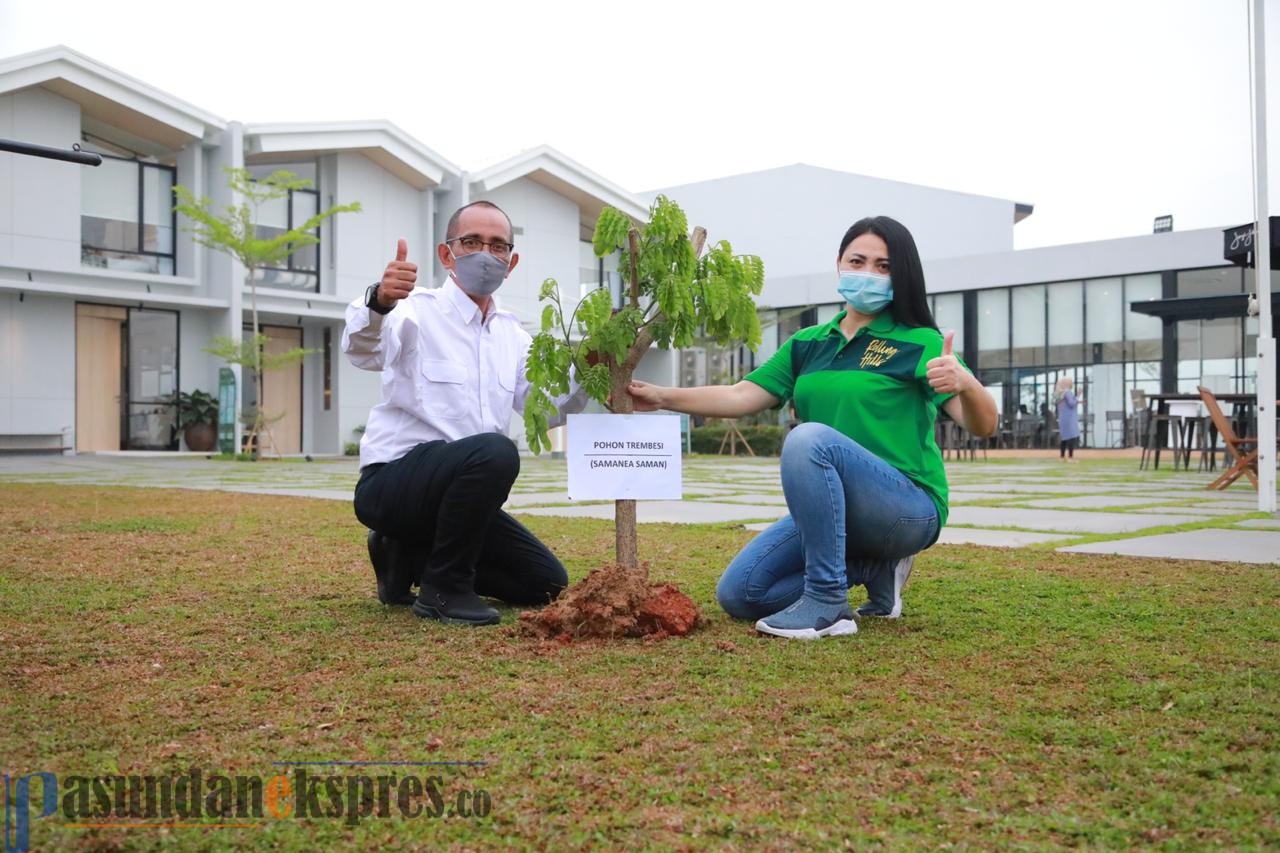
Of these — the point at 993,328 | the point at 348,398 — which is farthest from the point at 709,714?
the point at 993,328

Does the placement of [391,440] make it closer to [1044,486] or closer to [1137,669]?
[1137,669]

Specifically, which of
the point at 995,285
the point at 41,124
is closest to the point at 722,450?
the point at 995,285

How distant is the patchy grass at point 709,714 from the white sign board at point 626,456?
1.53ft

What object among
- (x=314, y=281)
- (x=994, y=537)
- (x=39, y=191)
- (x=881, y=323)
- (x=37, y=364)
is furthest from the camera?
(x=314, y=281)

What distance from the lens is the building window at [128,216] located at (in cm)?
1938

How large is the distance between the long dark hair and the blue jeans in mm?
429

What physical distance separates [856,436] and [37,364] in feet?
63.9

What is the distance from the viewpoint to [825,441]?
2867 millimetres

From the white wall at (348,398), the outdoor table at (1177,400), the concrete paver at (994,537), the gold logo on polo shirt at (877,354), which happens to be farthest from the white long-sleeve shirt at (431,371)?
the white wall at (348,398)

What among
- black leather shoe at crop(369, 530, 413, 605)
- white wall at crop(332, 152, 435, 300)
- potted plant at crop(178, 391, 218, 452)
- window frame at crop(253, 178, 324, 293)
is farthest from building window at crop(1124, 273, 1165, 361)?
black leather shoe at crop(369, 530, 413, 605)

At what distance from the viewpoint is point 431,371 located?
3.30 m

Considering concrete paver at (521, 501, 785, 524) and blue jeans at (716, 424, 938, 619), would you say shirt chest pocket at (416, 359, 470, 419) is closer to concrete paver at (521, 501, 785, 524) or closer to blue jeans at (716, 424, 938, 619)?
blue jeans at (716, 424, 938, 619)

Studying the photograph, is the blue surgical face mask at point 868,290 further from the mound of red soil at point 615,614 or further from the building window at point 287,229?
the building window at point 287,229

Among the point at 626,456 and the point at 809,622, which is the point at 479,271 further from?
the point at 809,622
